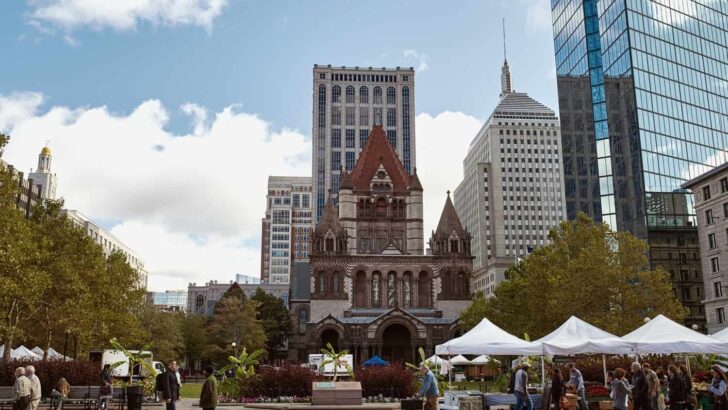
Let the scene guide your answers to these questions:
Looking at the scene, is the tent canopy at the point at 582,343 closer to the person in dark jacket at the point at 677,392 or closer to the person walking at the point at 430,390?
the person in dark jacket at the point at 677,392

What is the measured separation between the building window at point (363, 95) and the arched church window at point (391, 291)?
79.1 metres

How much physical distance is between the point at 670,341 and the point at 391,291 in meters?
51.1

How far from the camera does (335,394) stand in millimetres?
25406

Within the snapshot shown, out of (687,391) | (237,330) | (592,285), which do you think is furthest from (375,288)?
(687,391)

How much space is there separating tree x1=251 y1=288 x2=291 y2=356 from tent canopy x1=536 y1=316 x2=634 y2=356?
229ft

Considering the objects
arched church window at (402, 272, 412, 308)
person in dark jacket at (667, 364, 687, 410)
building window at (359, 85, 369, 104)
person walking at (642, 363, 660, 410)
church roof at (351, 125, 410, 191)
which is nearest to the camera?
person walking at (642, 363, 660, 410)

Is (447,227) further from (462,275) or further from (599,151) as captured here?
(599,151)

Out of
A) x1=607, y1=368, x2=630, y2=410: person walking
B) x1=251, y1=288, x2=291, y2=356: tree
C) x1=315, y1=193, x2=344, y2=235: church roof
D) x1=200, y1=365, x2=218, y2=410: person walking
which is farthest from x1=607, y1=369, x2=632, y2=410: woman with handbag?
x1=251, y1=288, x2=291, y2=356: tree

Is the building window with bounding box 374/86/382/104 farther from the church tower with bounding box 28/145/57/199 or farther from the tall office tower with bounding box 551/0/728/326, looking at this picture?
the church tower with bounding box 28/145/57/199

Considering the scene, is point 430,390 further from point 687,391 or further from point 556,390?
point 687,391

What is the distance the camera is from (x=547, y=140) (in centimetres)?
16238

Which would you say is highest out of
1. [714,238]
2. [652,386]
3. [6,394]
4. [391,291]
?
[714,238]

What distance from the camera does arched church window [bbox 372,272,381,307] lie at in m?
73.5

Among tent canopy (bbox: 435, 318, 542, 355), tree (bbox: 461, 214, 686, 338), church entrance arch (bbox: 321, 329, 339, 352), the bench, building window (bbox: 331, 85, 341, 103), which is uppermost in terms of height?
building window (bbox: 331, 85, 341, 103)
